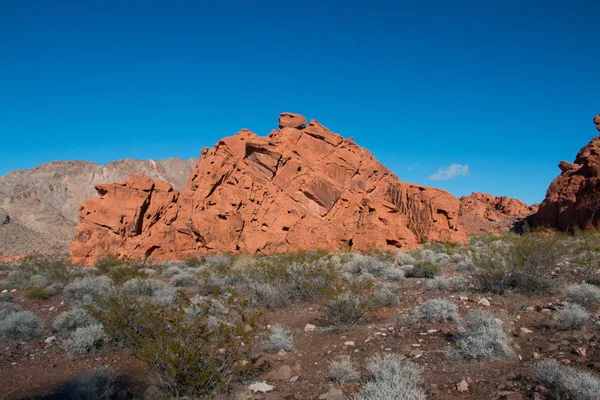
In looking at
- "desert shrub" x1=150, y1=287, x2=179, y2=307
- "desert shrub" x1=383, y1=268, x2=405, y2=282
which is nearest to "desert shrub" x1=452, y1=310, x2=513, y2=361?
"desert shrub" x1=383, y1=268, x2=405, y2=282

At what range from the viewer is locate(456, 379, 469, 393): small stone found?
4.77m

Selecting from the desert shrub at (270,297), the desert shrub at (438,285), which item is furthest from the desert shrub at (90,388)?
the desert shrub at (438,285)

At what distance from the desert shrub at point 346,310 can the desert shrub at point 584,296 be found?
455 centimetres

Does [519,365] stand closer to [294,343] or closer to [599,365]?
[599,365]

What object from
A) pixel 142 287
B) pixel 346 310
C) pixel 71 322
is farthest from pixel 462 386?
pixel 142 287

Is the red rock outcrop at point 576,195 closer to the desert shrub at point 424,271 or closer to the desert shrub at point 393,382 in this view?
the desert shrub at point 424,271

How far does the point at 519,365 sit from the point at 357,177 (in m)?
29.9

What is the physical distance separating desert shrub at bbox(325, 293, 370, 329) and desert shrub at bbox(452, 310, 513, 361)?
2388 millimetres

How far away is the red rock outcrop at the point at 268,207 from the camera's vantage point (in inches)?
1140

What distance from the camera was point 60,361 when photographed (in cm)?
755

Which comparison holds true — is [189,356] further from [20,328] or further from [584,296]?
[584,296]

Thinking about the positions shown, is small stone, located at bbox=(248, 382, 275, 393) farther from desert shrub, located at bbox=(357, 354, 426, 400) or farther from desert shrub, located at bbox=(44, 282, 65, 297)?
desert shrub, located at bbox=(44, 282, 65, 297)

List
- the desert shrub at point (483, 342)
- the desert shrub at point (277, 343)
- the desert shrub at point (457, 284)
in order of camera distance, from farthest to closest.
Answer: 1. the desert shrub at point (457, 284)
2. the desert shrub at point (277, 343)
3. the desert shrub at point (483, 342)

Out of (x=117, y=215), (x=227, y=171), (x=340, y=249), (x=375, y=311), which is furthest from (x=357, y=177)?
(x=375, y=311)
